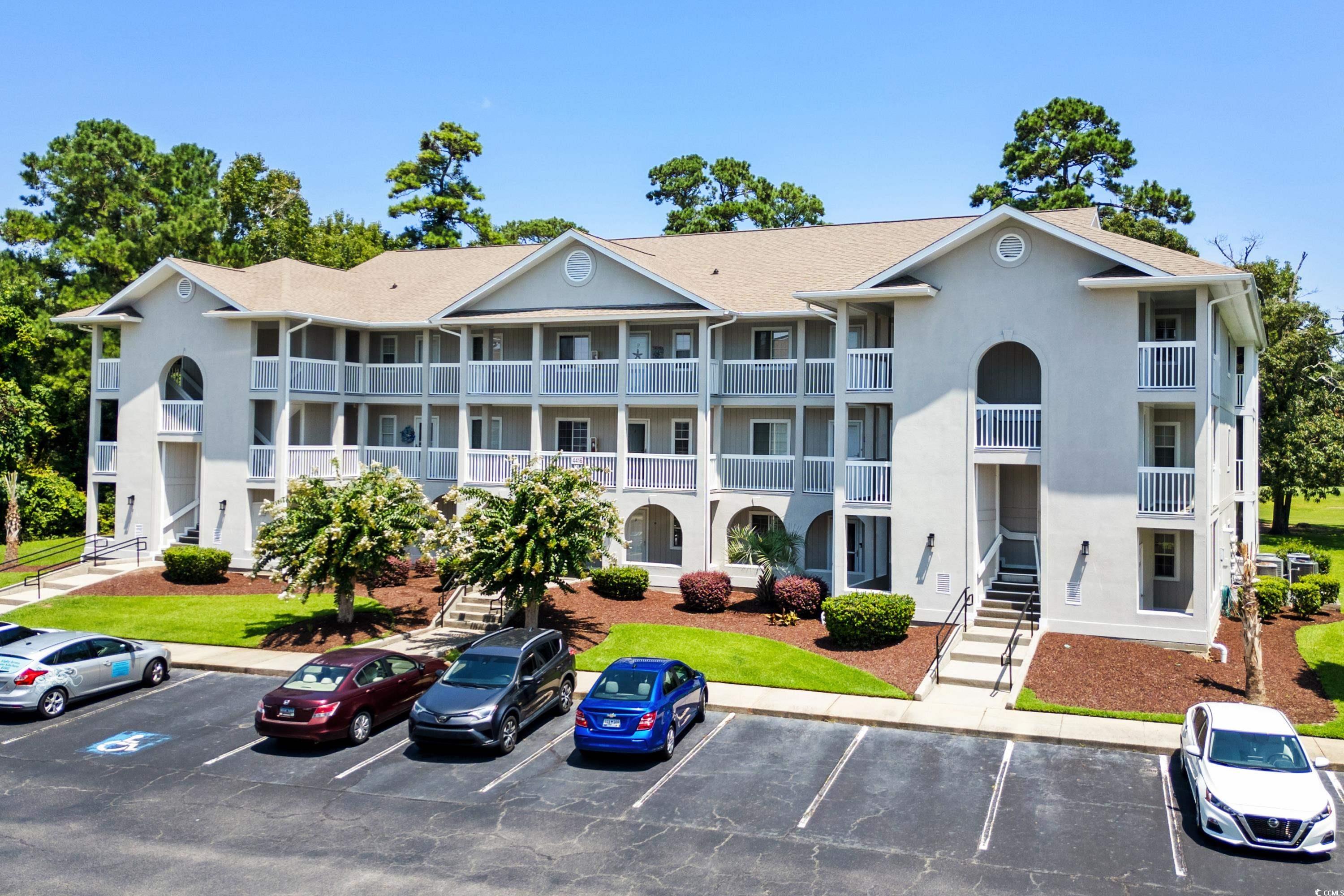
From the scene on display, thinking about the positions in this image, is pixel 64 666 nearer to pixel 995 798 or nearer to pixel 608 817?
pixel 608 817

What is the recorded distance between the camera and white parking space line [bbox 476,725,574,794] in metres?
15.9

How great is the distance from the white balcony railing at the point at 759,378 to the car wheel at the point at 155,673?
52.4 ft

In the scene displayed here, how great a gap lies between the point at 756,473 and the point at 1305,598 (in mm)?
14975

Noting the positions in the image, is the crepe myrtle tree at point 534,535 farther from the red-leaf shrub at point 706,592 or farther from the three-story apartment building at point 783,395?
the three-story apartment building at point 783,395

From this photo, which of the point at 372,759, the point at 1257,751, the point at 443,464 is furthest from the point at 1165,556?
the point at 443,464

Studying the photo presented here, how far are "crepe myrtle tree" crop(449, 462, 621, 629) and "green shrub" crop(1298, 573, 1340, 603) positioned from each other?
64.1 feet

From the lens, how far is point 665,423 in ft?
103

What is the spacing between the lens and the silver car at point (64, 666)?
762 inches

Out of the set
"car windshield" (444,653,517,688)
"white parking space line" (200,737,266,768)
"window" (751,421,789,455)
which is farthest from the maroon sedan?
"window" (751,421,789,455)

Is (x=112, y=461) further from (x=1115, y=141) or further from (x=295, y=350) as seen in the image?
(x=1115, y=141)

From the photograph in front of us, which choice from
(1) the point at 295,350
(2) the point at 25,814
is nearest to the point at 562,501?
(2) the point at 25,814

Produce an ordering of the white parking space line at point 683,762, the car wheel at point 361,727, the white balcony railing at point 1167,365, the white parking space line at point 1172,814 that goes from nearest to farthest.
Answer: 1. the white parking space line at point 1172,814
2. the white parking space line at point 683,762
3. the car wheel at point 361,727
4. the white balcony railing at point 1167,365

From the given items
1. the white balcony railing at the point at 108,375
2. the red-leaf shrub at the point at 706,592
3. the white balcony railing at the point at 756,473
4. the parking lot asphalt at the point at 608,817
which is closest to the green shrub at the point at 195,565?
the white balcony railing at the point at 108,375

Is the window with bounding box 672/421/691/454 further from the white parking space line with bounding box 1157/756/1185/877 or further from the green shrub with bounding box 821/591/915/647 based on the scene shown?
the white parking space line with bounding box 1157/756/1185/877
